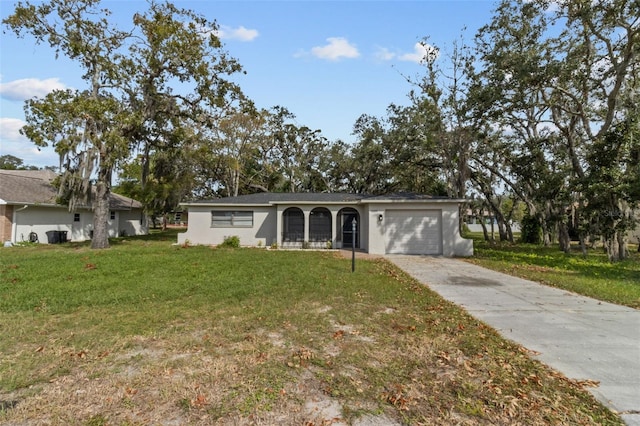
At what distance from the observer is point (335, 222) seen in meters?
17.2

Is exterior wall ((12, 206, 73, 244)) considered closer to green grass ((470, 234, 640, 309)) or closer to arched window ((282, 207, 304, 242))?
arched window ((282, 207, 304, 242))

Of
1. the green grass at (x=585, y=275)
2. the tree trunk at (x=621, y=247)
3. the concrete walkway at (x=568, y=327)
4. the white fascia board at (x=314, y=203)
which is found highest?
the white fascia board at (x=314, y=203)

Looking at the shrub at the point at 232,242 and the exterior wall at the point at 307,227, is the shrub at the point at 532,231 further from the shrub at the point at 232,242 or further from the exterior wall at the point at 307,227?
the shrub at the point at 232,242

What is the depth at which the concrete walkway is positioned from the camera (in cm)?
316

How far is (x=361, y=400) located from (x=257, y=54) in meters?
11.4

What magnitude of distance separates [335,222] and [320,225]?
148 centimetres

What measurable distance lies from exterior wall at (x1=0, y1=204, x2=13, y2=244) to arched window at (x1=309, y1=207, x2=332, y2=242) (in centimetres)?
1467

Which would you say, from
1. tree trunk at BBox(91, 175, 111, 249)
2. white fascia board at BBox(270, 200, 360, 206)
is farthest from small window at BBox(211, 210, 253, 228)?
tree trunk at BBox(91, 175, 111, 249)

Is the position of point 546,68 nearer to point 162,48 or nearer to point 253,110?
point 253,110

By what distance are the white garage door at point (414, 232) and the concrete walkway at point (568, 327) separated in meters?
6.30

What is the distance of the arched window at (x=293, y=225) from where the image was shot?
18.1m

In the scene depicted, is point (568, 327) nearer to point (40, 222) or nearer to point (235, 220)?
point (235, 220)

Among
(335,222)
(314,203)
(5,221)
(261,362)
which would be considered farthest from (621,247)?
(5,221)

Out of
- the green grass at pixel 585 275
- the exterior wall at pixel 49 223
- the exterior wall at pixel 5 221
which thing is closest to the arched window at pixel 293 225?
the green grass at pixel 585 275
